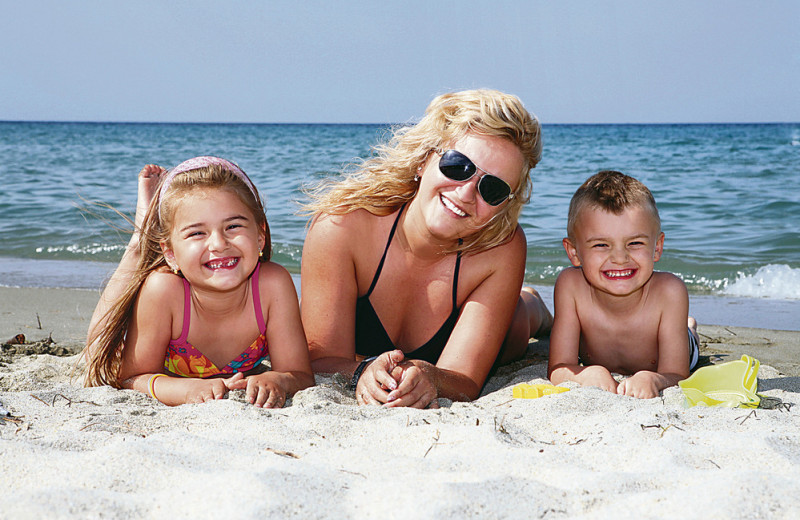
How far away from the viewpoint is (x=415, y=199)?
3328 millimetres

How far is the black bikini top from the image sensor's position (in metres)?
3.39

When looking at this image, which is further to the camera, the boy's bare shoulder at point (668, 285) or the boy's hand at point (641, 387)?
the boy's bare shoulder at point (668, 285)

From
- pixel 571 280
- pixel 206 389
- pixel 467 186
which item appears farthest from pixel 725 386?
pixel 206 389

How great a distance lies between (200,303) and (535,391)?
148 centimetres

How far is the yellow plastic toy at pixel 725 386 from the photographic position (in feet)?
9.14

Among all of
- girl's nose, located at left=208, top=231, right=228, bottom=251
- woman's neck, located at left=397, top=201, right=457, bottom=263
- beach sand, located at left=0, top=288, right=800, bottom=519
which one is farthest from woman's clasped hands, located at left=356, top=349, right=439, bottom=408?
girl's nose, located at left=208, top=231, right=228, bottom=251

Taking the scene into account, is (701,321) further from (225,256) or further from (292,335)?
(225,256)

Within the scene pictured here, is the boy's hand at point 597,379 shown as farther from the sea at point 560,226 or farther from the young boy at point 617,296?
the sea at point 560,226

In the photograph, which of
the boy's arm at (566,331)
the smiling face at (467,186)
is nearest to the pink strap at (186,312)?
the smiling face at (467,186)

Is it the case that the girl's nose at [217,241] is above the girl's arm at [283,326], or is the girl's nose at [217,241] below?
above

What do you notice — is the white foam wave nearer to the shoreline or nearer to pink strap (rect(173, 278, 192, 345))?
the shoreline

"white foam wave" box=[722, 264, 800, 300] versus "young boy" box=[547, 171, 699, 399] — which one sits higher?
"young boy" box=[547, 171, 699, 399]

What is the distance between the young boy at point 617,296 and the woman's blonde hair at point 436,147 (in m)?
0.40

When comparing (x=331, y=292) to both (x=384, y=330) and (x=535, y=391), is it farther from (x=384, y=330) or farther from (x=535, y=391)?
(x=535, y=391)
